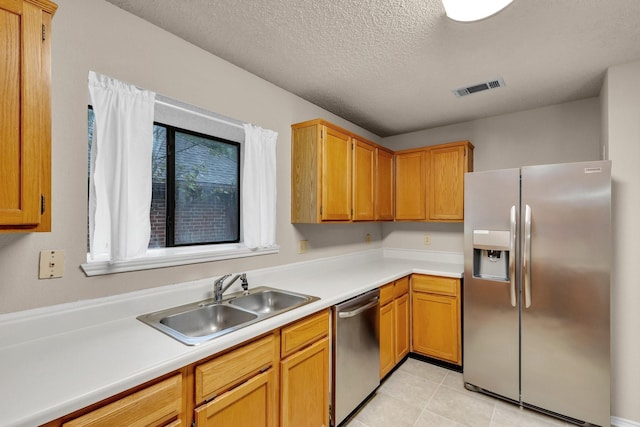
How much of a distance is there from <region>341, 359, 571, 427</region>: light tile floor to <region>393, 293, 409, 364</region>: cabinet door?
23 centimetres

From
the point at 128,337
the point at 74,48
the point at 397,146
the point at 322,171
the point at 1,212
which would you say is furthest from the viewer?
the point at 397,146

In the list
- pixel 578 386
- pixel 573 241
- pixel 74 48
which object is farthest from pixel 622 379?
pixel 74 48

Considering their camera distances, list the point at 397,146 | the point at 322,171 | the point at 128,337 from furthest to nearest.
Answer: the point at 397,146
the point at 322,171
the point at 128,337

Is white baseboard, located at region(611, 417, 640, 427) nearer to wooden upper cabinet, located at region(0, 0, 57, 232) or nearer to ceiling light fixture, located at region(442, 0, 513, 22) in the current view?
ceiling light fixture, located at region(442, 0, 513, 22)

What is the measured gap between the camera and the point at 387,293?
2.55m

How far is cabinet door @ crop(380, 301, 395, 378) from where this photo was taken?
8.12 feet

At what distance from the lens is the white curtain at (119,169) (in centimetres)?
148

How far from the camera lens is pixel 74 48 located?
55.8 inches

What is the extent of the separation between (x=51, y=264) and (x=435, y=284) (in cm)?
279

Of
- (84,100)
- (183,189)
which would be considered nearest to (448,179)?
(183,189)

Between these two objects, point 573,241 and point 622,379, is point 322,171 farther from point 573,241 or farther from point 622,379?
point 622,379

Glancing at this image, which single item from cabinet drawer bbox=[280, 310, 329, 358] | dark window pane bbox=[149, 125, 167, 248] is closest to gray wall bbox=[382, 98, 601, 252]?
cabinet drawer bbox=[280, 310, 329, 358]

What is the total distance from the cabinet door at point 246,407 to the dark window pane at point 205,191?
3.80 feet

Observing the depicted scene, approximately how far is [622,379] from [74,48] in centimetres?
383
